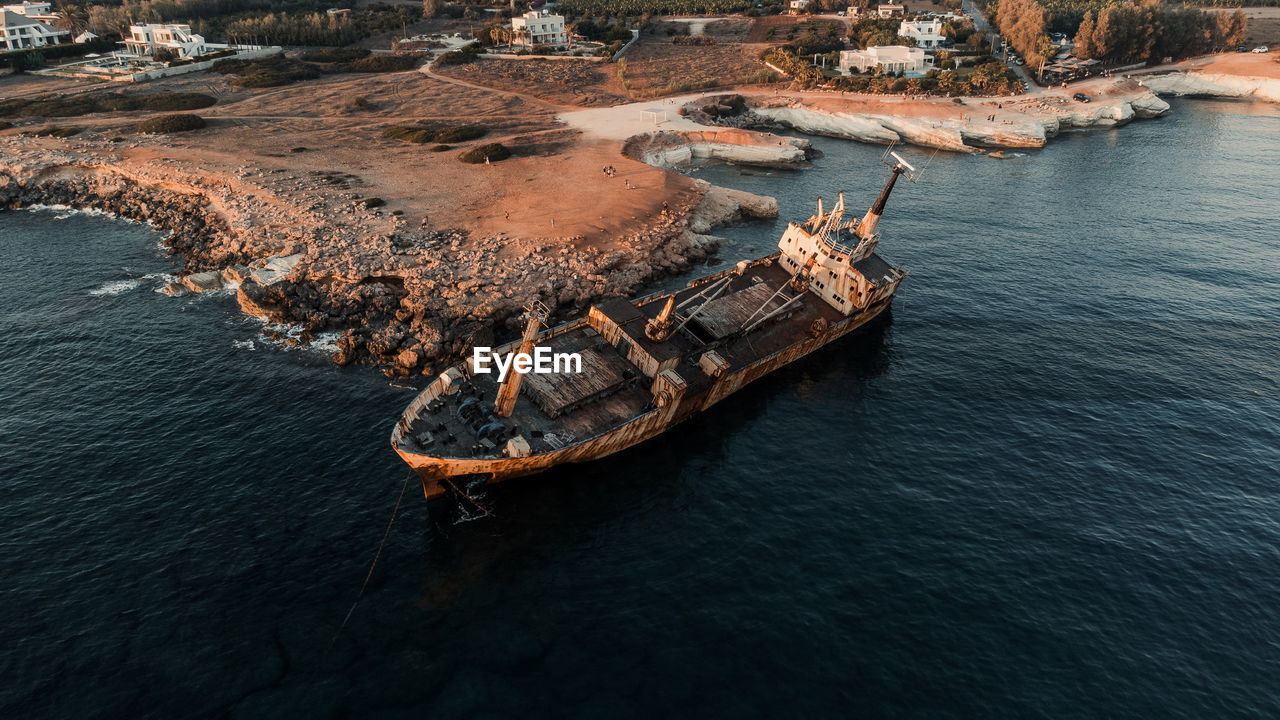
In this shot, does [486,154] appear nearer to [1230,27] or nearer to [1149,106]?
[1149,106]

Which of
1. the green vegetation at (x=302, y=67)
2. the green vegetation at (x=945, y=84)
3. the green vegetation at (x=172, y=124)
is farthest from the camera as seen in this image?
the green vegetation at (x=945, y=84)

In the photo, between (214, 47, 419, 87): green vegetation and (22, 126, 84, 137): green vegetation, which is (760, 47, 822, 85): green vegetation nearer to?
(214, 47, 419, 87): green vegetation

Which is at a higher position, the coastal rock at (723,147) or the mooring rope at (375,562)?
the coastal rock at (723,147)

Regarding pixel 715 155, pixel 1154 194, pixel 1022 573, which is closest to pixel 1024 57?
pixel 1154 194

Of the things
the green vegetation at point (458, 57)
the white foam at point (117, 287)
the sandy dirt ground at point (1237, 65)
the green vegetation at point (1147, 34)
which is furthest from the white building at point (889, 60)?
the white foam at point (117, 287)

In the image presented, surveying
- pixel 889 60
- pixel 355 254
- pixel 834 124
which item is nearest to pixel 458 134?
pixel 355 254

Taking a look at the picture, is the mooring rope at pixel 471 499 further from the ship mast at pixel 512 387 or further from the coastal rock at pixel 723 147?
the coastal rock at pixel 723 147

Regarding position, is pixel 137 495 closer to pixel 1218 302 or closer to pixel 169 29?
pixel 1218 302
